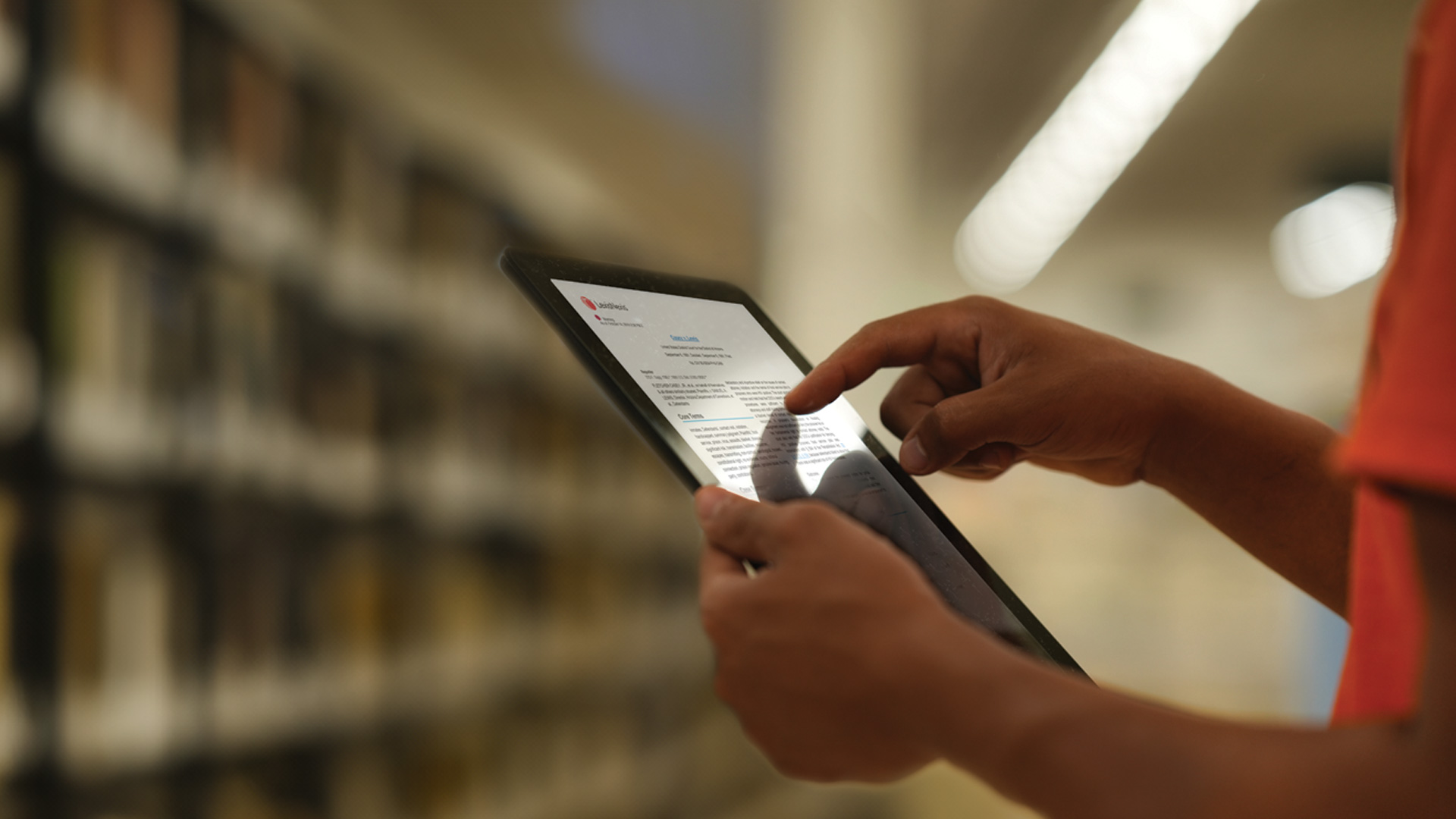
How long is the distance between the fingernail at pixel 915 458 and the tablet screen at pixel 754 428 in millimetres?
32

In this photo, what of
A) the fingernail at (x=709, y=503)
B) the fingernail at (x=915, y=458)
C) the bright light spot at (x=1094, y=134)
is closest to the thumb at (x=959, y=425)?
the fingernail at (x=915, y=458)

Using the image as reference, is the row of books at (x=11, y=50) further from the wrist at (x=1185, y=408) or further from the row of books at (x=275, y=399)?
the wrist at (x=1185, y=408)

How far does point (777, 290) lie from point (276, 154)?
3.26ft

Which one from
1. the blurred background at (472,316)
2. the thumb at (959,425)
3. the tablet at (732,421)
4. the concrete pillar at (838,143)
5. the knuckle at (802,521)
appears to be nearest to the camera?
the knuckle at (802,521)

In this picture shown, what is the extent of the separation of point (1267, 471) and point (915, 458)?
0.30m

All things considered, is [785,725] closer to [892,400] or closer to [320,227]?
[892,400]

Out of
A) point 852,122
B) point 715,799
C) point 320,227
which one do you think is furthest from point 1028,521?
point 320,227

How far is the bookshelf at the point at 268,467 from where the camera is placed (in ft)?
3.65

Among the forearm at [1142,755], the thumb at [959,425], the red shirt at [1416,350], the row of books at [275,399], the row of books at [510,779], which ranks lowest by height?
the row of books at [510,779]

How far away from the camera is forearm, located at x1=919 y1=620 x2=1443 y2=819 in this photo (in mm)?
319

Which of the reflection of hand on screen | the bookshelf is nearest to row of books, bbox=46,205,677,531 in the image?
the bookshelf

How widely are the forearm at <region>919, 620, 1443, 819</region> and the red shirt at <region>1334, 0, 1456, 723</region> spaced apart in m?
0.03

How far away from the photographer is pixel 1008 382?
26.3 inches

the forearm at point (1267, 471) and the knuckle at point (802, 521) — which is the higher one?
the knuckle at point (802, 521)
